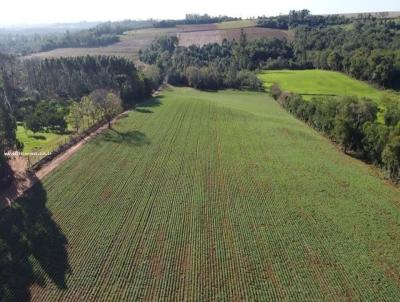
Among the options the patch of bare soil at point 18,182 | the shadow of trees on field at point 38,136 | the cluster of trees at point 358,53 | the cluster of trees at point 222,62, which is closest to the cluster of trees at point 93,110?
the shadow of trees on field at point 38,136

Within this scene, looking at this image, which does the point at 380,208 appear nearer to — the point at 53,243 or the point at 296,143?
the point at 296,143

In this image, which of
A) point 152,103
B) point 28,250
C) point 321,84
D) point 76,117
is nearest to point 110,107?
point 76,117

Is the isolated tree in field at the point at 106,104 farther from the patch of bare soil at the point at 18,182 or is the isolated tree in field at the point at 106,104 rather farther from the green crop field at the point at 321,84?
the green crop field at the point at 321,84

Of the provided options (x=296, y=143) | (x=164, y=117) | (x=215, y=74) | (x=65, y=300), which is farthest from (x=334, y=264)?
(x=215, y=74)

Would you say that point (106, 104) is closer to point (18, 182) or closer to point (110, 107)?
point (110, 107)

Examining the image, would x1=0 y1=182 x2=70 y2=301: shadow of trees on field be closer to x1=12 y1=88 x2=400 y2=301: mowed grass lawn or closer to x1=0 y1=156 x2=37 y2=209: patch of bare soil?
x1=12 y1=88 x2=400 y2=301: mowed grass lawn

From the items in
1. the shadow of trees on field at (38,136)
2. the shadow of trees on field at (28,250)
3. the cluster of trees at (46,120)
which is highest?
the shadow of trees on field at (28,250)
